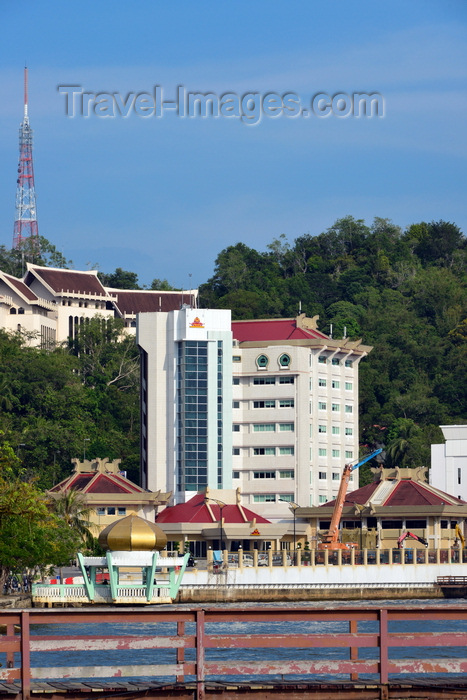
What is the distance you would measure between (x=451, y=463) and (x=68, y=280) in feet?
227

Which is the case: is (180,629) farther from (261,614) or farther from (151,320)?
(151,320)

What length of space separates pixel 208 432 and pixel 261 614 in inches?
4392

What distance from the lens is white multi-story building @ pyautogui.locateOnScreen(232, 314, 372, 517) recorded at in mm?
135625

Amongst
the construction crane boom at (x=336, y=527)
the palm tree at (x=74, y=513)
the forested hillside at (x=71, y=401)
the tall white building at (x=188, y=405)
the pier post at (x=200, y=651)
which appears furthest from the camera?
the forested hillside at (x=71, y=401)

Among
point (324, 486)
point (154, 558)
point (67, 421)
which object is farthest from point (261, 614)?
point (67, 421)

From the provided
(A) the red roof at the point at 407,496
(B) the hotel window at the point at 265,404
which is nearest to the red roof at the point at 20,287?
(B) the hotel window at the point at 265,404

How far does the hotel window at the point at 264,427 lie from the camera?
136750mm

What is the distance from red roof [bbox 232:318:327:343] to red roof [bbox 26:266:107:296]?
42957 millimetres

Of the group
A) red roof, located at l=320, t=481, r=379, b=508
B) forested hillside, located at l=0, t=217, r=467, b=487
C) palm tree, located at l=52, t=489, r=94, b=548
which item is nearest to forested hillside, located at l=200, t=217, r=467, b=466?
forested hillside, located at l=0, t=217, r=467, b=487

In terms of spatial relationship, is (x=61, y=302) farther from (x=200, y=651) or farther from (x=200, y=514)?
(x=200, y=651)

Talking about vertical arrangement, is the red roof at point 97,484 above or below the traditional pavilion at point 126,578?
above

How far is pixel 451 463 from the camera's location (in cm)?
13350

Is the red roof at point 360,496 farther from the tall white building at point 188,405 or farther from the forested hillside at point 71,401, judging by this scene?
the forested hillside at point 71,401

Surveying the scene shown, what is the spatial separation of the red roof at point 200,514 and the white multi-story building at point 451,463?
2146 centimetres
